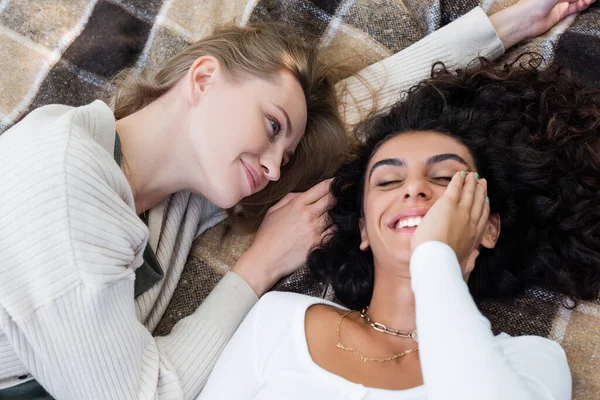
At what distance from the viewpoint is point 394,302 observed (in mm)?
1646

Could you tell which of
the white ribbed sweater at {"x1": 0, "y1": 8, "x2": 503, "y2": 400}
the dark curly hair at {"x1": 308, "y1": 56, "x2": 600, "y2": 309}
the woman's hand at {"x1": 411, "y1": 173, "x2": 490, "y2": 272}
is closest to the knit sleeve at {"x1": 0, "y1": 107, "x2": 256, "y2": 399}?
the white ribbed sweater at {"x1": 0, "y1": 8, "x2": 503, "y2": 400}

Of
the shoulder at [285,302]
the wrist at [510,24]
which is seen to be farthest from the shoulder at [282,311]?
the wrist at [510,24]

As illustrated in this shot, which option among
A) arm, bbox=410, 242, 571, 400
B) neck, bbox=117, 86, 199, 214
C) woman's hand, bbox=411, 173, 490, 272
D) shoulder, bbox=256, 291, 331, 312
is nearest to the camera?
arm, bbox=410, 242, 571, 400

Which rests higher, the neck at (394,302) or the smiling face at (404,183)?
the smiling face at (404,183)

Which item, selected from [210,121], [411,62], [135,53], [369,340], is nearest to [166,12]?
[135,53]

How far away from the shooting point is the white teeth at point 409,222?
4.84ft

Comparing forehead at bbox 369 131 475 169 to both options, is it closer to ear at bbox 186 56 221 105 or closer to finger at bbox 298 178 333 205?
finger at bbox 298 178 333 205

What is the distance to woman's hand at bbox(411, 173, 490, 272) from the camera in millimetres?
1308

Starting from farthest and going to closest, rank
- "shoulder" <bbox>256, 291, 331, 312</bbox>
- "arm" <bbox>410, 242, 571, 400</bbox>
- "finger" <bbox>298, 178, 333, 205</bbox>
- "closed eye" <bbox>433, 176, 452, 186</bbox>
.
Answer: "finger" <bbox>298, 178, 333, 205</bbox>
"shoulder" <bbox>256, 291, 331, 312</bbox>
"closed eye" <bbox>433, 176, 452, 186</bbox>
"arm" <bbox>410, 242, 571, 400</bbox>

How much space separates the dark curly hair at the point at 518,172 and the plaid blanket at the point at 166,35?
1.14 feet

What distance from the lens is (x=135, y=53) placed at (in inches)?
93.3

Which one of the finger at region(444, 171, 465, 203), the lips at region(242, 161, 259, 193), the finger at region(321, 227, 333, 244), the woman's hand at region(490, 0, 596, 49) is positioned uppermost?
the woman's hand at region(490, 0, 596, 49)

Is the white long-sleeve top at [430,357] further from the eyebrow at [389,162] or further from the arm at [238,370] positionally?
the eyebrow at [389,162]

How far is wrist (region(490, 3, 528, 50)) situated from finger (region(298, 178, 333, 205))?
2.52ft
